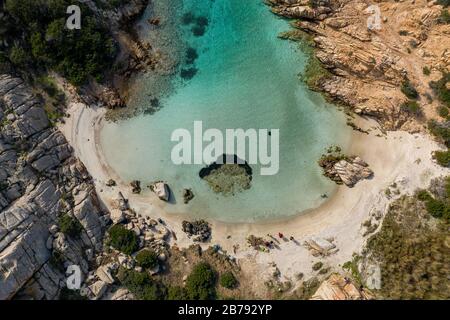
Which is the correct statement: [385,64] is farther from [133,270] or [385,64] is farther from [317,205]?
[133,270]

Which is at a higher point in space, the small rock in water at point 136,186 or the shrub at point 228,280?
the small rock in water at point 136,186

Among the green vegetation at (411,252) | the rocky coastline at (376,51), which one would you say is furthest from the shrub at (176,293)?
the rocky coastline at (376,51)

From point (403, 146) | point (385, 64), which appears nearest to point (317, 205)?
point (403, 146)

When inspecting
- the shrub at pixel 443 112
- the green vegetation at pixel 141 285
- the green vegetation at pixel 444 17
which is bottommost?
the green vegetation at pixel 141 285

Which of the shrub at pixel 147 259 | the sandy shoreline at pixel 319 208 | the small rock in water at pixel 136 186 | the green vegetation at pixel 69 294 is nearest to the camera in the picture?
the green vegetation at pixel 69 294

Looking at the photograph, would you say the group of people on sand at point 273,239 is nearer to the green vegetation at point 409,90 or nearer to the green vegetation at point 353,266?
the green vegetation at point 353,266

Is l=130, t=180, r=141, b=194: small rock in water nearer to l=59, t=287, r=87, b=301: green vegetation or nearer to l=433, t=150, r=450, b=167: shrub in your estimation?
l=59, t=287, r=87, b=301: green vegetation
